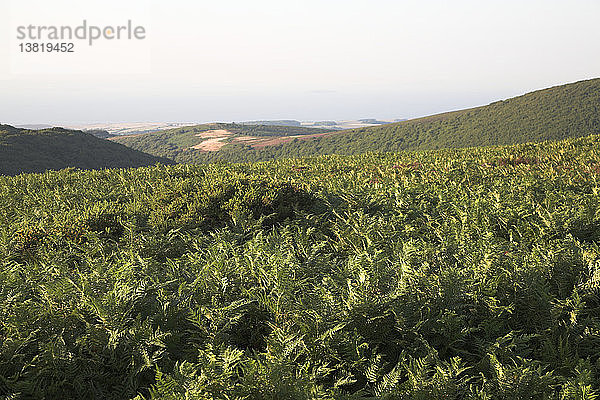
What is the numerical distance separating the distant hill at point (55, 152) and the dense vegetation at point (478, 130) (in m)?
18.8

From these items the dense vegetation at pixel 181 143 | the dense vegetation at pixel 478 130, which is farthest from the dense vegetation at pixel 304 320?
the dense vegetation at pixel 181 143

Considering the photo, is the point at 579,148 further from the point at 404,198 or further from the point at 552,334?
the point at 552,334

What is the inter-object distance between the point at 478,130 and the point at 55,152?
75.4 meters

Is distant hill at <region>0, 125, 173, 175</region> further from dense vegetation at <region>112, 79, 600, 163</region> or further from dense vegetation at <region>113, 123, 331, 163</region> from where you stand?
dense vegetation at <region>113, 123, 331, 163</region>

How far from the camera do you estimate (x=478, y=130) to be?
7138 centimetres

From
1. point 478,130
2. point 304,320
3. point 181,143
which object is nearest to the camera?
point 304,320

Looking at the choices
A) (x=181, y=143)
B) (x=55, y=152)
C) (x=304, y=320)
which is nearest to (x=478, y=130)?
(x=55, y=152)

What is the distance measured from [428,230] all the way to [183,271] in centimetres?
442

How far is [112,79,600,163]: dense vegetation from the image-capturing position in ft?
209

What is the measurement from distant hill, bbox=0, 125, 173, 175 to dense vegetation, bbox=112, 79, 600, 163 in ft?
61.6

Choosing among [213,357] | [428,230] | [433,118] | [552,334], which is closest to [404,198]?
[428,230]

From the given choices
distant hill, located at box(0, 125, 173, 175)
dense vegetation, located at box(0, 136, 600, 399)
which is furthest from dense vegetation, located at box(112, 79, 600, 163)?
dense vegetation, located at box(0, 136, 600, 399)

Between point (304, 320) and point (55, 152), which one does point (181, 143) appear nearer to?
point (55, 152)

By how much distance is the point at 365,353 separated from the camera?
2.82m
